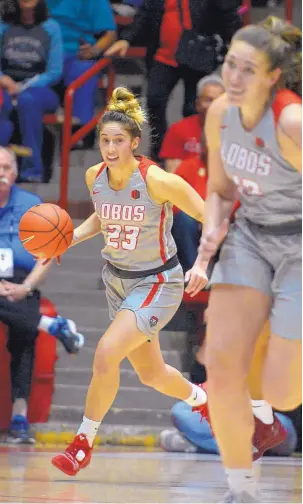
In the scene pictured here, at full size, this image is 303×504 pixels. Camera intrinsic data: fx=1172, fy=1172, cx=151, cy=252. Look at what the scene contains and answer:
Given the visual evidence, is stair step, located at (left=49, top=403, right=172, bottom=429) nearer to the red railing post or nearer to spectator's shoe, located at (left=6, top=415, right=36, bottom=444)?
spectator's shoe, located at (left=6, top=415, right=36, bottom=444)

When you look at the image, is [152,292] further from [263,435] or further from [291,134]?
[291,134]

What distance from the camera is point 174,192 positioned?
5770mm

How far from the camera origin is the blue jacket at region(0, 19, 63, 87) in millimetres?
9539

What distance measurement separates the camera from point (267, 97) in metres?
4.38

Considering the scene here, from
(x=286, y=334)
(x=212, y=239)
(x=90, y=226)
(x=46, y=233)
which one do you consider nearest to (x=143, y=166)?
(x=90, y=226)

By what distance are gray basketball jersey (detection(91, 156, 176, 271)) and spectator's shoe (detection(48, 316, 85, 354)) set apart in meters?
1.89

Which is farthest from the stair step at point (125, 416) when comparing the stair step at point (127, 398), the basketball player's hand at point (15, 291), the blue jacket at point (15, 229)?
the blue jacket at point (15, 229)

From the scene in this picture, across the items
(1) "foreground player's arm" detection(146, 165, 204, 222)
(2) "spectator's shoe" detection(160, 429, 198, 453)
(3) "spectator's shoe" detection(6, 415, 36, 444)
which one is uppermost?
(1) "foreground player's arm" detection(146, 165, 204, 222)

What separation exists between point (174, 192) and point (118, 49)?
4180mm

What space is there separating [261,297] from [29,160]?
543 centimetres

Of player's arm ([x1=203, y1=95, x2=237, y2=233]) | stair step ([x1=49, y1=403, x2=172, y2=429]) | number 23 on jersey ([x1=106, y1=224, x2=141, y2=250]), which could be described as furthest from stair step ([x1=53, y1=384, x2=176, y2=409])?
player's arm ([x1=203, y1=95, x2=237, y2=233])

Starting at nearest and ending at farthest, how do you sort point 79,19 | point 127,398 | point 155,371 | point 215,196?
point 215,196 < point 155,371 < point 127,398 < point 79,19

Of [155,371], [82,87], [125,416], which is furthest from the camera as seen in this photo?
[82,87]

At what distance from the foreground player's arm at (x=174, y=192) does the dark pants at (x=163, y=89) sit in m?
3.33
